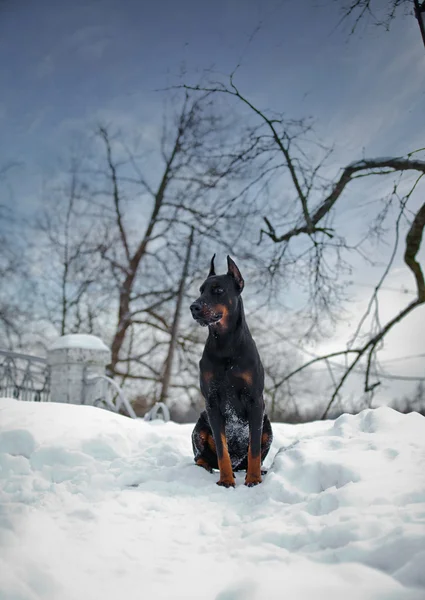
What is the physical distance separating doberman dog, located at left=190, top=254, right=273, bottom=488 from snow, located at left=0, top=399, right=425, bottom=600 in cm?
26

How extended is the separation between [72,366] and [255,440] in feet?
18.7

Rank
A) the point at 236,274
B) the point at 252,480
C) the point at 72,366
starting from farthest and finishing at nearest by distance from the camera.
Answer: the point at 72,366 < the point at 236,274 < the point at 252,480

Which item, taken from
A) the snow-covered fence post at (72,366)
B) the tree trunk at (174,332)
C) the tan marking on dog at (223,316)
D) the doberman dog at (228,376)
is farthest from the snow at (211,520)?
the tree trunk at (174,332)

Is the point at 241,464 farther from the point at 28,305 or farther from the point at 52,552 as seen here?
the point at 28,305

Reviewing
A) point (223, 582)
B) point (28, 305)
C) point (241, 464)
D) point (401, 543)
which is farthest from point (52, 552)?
point (28, 305)

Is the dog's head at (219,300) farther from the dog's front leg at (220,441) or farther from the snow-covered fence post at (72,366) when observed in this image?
the snow-covered fence post at (72,366)

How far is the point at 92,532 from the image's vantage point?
234cm

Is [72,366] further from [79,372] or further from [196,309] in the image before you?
[196,309]

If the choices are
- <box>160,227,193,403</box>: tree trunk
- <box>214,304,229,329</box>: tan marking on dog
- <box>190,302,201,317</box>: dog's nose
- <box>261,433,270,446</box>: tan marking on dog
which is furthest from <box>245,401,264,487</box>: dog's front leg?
<box>160,227,193,403</box>: tree trunk

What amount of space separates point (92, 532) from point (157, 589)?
0.68 meters

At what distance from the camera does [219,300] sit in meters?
3.45

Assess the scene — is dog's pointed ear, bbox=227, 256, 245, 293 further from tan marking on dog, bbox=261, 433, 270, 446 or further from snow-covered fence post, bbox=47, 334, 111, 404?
snow-covered fence post, bbox=47, 334, 111, 404

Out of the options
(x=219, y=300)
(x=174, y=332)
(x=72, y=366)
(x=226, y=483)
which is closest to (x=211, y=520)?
(x=226, y=483)

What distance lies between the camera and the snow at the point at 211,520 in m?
1.74
